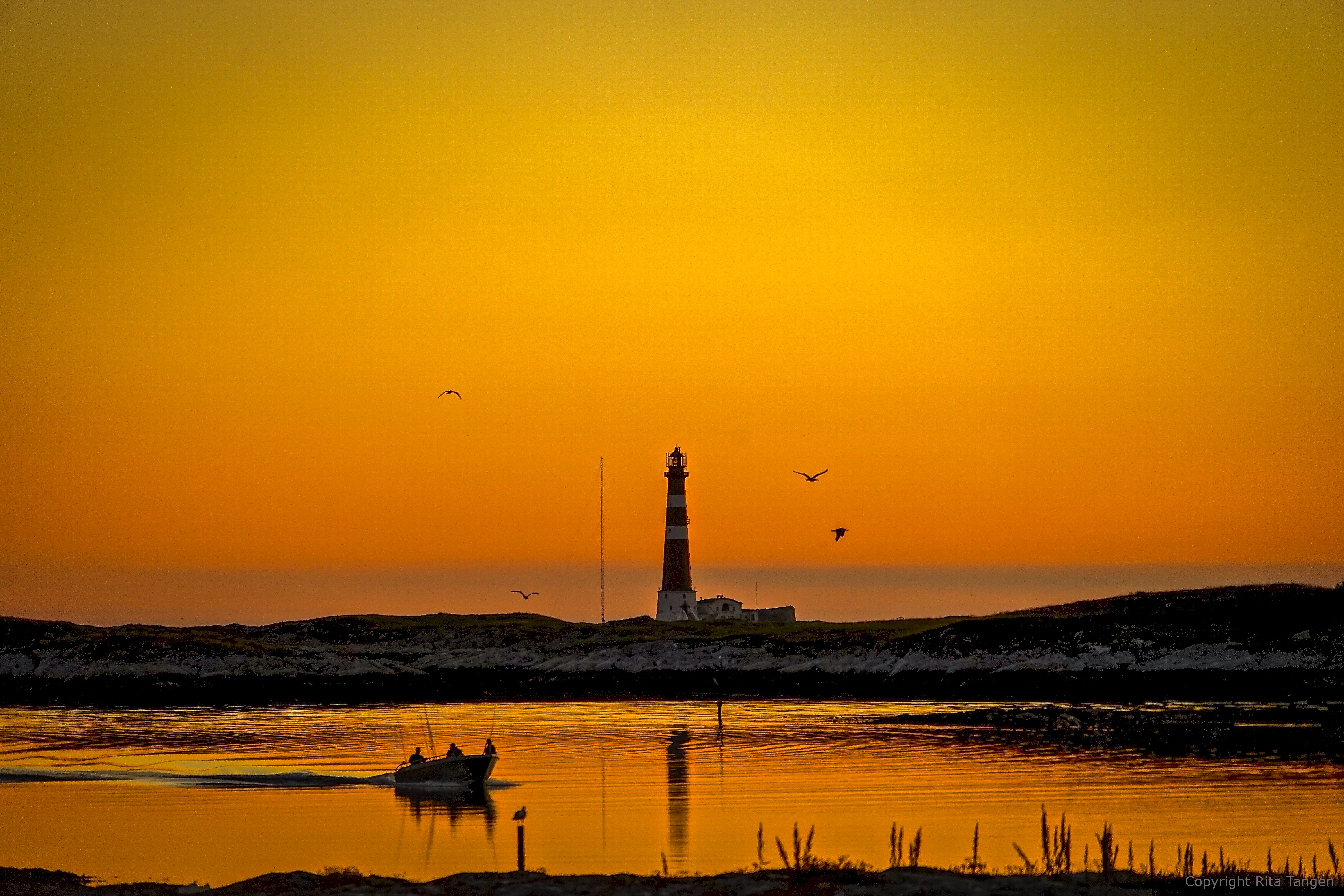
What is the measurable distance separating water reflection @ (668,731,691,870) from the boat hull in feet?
15.9

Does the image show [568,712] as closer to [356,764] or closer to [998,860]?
[356,764]

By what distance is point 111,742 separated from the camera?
54.0 meters

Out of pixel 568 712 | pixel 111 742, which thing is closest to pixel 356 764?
pixel 111 742

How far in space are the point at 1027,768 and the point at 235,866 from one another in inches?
882

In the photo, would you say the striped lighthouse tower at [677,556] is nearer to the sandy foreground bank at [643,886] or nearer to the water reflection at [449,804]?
the water reflection at [449,804]

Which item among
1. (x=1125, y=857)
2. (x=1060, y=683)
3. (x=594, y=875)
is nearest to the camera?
(x=594, y=875)

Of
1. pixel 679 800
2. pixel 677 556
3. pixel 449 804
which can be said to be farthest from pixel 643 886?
pixel 677 556

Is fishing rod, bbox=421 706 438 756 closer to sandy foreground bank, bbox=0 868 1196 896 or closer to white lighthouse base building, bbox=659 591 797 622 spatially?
sandy foreground bank, bbox=0 868 1196 896

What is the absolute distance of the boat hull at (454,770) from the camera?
4012 cm

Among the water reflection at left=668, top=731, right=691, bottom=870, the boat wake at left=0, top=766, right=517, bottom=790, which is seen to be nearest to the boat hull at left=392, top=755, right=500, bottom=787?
the boat wake at left=0, top=766, right=517, bottom=790

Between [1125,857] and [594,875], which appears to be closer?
[594,875]

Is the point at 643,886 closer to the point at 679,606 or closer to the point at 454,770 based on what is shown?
the point at 454,770

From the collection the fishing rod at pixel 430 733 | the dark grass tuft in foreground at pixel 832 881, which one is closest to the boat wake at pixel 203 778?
the fishing rod at pixel 430 733

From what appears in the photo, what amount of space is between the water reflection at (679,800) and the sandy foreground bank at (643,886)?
3.99 m
